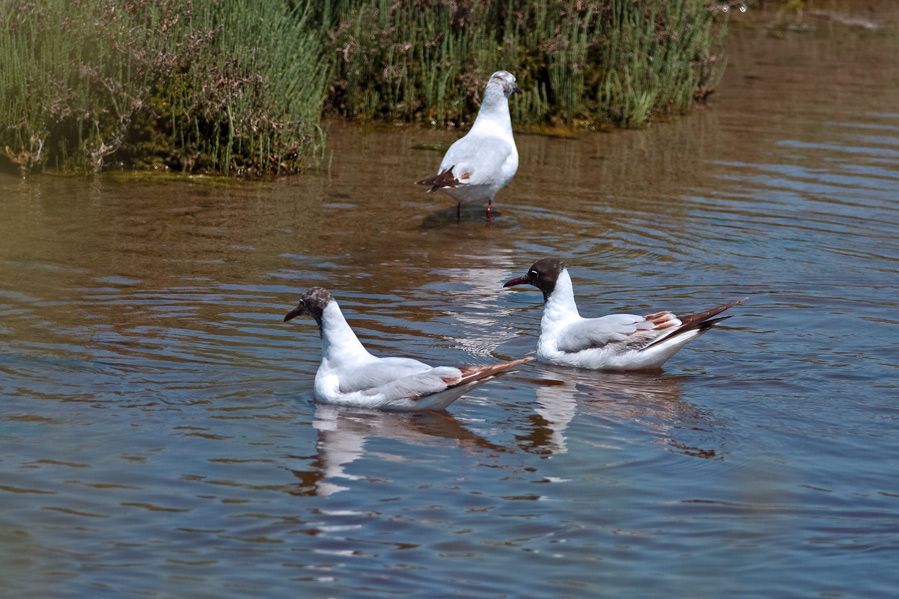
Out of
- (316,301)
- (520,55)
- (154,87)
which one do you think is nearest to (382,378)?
(316,301)

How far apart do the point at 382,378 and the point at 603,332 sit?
71.7 inches

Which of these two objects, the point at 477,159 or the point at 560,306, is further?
the point at 477,159

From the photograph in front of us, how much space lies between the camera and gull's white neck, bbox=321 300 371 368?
8719mm

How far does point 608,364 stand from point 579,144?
8.72 meters

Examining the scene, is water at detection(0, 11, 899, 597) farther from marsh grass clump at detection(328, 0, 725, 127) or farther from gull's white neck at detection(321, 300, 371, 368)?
marsh grass clump at detection(328, 0, 725, 127)

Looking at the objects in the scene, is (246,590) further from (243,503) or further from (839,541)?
(839,541)

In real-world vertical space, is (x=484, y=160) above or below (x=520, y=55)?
below

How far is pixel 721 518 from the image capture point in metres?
6.93

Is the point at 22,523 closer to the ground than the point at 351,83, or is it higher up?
closer to the ground

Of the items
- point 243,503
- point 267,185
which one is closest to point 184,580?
point 243,503

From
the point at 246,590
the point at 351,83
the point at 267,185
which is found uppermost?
the point at 351,83

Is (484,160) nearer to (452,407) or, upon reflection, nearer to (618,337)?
(618,337)

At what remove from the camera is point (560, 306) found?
33.0ft

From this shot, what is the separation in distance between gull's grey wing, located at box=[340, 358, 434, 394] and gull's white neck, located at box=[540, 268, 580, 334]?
164cm
